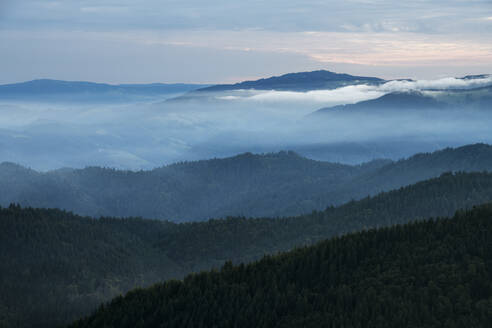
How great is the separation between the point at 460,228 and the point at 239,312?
2544cm

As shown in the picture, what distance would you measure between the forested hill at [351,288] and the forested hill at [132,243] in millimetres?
22318

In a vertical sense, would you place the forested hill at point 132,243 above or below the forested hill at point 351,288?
below

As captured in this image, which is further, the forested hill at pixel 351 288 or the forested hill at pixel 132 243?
the forested hill at pixel 132 243

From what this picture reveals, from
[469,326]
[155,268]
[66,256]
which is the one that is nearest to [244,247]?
[155,268]

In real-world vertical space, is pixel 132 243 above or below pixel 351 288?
below

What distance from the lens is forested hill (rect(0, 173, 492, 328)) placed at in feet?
260

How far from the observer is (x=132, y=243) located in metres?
120

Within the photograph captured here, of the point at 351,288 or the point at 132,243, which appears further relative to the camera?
the point at 132,243

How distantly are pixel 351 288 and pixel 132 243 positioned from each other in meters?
75.9

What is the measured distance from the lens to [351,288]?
52.1 m

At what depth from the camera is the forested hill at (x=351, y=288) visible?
45.2 m

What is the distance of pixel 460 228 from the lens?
2341 inches

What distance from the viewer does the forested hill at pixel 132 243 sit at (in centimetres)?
7938

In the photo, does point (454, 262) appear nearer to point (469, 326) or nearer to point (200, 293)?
point (469, 326)
